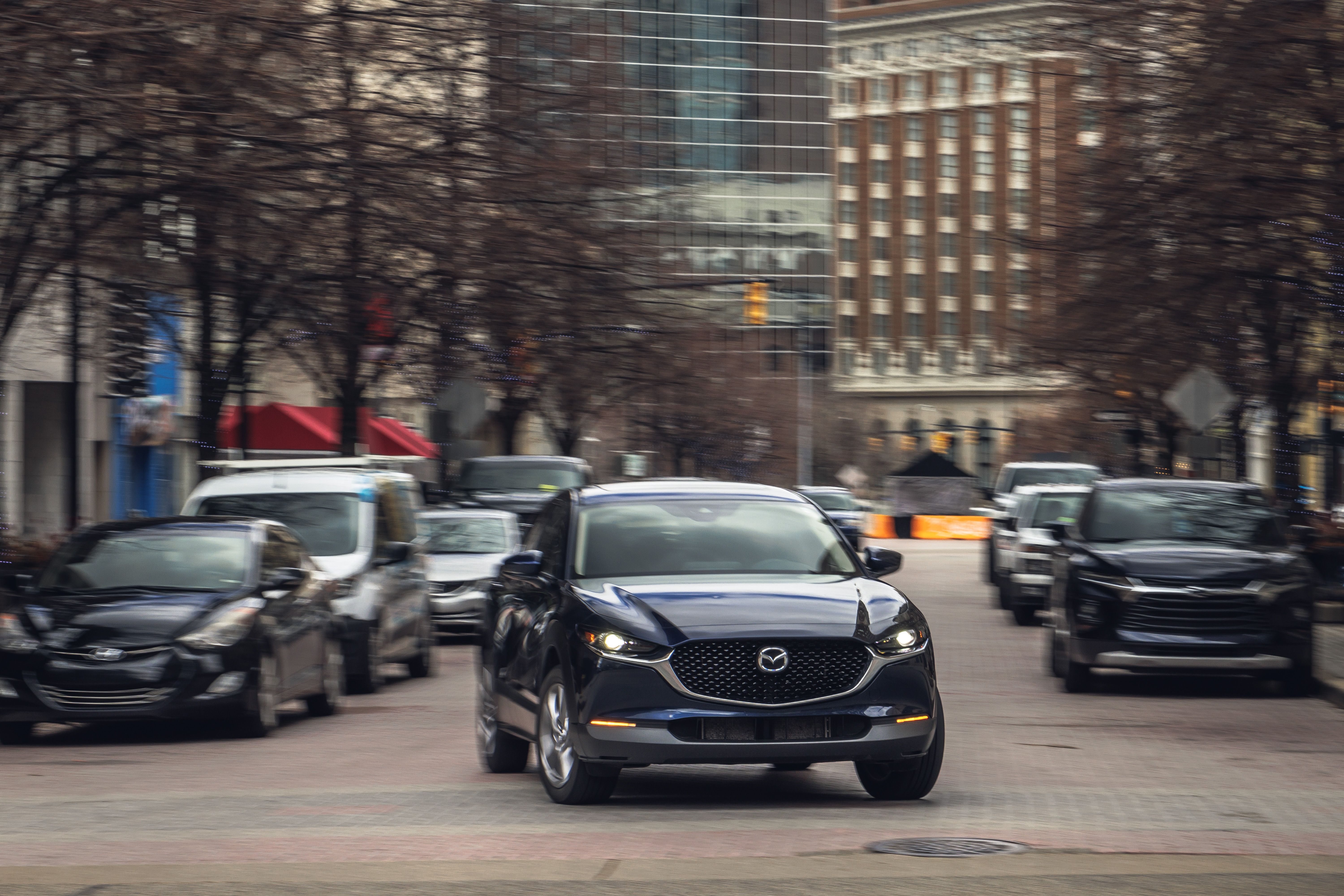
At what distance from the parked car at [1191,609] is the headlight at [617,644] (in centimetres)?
774

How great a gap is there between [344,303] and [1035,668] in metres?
9.12

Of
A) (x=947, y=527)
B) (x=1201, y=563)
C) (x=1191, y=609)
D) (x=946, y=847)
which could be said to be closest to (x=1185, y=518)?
(x=1201, y=563)

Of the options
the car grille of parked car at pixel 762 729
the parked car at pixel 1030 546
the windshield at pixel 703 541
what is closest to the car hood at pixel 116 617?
the windshield at pixel 703 541

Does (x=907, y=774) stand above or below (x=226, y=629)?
below

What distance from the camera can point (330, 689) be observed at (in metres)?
15.8

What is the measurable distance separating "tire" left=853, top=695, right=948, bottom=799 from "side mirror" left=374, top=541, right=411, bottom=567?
8808mm

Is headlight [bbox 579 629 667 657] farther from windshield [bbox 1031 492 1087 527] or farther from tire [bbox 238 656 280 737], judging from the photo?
windshield [bbox 1031 492 1087 527]

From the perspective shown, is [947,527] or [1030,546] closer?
[1030,546]

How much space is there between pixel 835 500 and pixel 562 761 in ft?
143

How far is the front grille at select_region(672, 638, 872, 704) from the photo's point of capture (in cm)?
942

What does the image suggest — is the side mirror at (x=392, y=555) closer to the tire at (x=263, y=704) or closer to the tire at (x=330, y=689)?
the tire at (x=330, y=689)

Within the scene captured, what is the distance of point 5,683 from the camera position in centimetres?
1333

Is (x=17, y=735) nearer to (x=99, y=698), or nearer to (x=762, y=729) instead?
(x=99, y=698)

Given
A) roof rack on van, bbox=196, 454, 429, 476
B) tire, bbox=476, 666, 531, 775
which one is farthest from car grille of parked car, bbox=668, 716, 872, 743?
roof rack on van, bbox=196, 454, 429, 476
